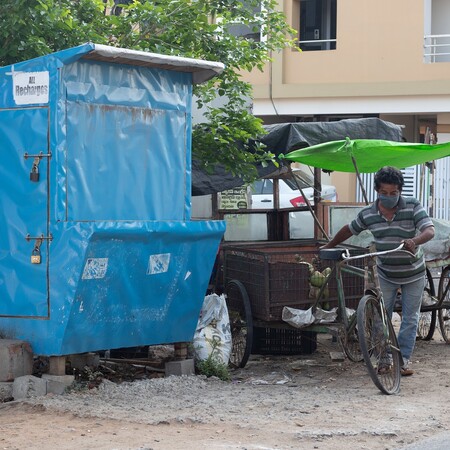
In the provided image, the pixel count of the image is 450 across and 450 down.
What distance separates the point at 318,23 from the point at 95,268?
18152mm

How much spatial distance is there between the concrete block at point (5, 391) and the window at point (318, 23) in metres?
17.9

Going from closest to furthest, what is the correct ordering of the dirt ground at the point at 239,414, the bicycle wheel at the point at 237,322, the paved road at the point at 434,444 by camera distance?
the paved road at the point at 434,444
the dirt ground at the point at 239,414
the bicycle wheel at the point at 237,322

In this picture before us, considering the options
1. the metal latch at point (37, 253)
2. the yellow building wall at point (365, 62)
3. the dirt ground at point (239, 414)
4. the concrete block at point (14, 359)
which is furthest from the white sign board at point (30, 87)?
the yellow building wall at point (365, 62)

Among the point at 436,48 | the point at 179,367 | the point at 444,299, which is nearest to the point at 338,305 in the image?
the point at 179,367

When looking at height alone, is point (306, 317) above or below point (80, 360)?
above

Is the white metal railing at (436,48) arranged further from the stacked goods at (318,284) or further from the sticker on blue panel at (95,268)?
the sticker on blue panel at (95,268)

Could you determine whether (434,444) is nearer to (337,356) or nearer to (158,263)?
(158,263)

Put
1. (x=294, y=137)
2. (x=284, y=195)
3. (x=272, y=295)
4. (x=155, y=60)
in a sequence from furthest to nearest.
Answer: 1. (x=284, y=195)
2. (x=294, y=137)
3. (x=272, y=295)
4. (x=155, y=60)

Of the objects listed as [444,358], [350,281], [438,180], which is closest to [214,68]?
[350,281]

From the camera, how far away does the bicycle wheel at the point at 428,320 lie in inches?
441

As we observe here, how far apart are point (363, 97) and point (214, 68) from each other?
14805mm

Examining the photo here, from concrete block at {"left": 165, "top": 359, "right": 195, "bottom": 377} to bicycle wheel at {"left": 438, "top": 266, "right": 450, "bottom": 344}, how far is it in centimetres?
329

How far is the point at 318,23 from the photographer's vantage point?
24875 millimetres

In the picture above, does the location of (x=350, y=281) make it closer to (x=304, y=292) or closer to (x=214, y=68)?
(x=304, y=292)
